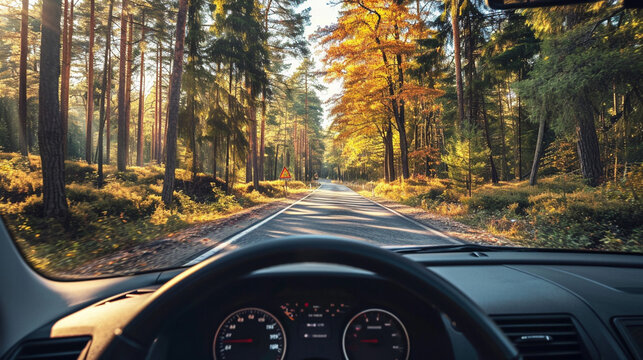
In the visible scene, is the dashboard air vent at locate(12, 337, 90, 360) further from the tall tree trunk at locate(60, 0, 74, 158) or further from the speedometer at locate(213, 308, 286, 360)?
the tall tree trunk at locate(60, 0, 74, 158)

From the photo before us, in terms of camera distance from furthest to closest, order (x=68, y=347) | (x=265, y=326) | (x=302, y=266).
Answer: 1. (x=302, y=266)
2. (x=265, y=326)
3. (x=68, y=347)

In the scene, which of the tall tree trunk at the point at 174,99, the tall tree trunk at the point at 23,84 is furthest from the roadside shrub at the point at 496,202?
the tall tree trunk at the point at 23,84

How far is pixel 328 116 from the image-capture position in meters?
23.2

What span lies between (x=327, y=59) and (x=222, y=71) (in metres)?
6.40

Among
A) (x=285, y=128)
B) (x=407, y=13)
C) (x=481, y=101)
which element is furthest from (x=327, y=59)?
(x=285, y=128)

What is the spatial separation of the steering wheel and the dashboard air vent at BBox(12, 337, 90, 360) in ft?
2.79

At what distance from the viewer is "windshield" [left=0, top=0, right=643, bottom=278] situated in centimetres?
609

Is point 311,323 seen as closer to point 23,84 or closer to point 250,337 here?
point 250,337

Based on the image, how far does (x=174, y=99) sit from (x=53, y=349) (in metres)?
12.1

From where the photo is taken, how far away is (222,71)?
60.4 feet

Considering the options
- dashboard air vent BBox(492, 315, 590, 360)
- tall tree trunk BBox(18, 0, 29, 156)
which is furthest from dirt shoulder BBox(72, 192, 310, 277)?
tall tree trunk BBox(18, 0, 29, 156)

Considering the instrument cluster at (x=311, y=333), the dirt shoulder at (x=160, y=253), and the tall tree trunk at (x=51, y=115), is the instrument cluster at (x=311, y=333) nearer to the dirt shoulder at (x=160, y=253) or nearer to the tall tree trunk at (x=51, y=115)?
the dirt shoulder at (x=160, y=253)

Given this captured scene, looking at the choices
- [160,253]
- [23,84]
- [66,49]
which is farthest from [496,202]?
[66,49]

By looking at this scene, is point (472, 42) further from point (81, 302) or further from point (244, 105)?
point (81, 302)
